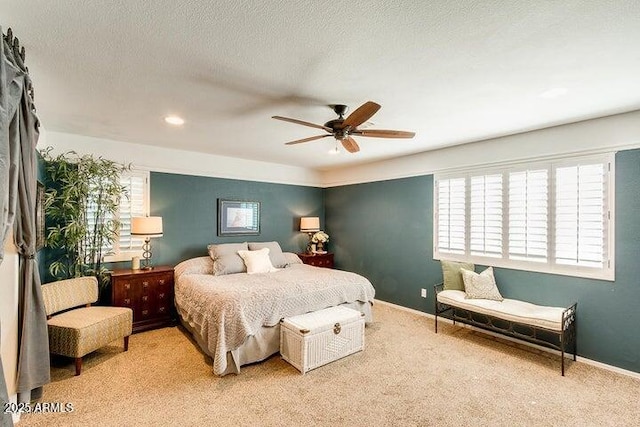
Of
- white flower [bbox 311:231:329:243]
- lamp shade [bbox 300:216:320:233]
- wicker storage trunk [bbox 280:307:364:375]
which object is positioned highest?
lamp shade [bbox 300:216:320:233]

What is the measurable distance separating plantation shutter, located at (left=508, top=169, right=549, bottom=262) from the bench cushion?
0.57 m

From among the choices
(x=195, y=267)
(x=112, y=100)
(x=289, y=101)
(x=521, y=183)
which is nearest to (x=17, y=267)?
(x=112, y=100)

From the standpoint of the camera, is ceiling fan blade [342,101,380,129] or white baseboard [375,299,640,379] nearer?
ceiling fan blade [342,101,380,129]

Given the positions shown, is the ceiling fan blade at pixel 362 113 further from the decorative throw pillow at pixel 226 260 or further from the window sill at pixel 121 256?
the window sill at pixel 121 256

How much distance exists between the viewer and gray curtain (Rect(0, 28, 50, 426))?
1596mm

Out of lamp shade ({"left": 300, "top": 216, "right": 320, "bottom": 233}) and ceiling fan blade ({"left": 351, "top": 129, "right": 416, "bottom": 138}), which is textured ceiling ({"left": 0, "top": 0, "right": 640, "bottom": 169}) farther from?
lamp shade ({"left": 300, "top": 216, "right": 320, "bottom": 233})

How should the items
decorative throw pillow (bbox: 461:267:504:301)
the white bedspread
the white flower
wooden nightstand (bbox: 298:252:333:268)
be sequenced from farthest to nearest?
the white flower, wooden nightstand (bbox: 298:252:333:268), decorative throw pillow (bbox: 461:267:504:301), the white bedspread

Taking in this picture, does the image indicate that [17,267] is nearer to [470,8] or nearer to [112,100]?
[112,100]

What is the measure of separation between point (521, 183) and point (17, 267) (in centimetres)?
500

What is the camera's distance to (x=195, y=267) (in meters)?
4.17

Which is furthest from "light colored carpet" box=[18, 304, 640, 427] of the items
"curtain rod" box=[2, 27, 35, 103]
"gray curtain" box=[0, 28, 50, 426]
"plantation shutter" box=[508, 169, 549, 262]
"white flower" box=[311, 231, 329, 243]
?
"white flower" box=[311, 231, 329, 243]

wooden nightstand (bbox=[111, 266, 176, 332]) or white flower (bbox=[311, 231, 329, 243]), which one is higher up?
white flower (bbox=[311, 231, 329, 243])

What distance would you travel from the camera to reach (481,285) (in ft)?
12.2

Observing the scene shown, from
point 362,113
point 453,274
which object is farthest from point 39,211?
point 453,274
